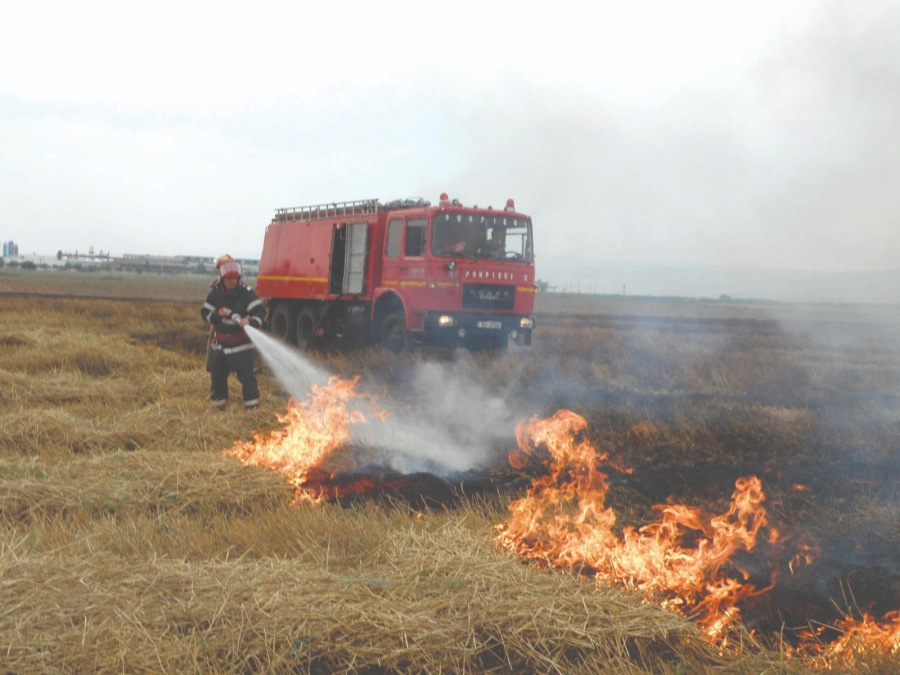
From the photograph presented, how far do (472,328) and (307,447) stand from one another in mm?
6815

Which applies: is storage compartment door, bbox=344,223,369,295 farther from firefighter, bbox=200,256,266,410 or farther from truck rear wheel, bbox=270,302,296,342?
firefighter, bbox=200,256,266,410

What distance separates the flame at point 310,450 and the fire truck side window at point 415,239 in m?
5.48

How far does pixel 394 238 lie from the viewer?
48.0ft

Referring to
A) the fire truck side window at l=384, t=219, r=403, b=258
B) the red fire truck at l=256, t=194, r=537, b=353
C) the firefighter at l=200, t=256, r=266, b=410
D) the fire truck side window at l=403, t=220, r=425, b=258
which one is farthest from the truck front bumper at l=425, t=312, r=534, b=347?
the firefighter at l=200, t=256, r=266, b=410

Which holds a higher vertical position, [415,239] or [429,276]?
[415,239]

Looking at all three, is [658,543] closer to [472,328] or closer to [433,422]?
[433,422]

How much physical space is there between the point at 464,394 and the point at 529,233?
4.27m

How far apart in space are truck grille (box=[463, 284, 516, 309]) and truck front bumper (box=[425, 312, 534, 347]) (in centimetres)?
16

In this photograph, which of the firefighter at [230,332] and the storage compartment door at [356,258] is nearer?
the firefighter at [230,332]

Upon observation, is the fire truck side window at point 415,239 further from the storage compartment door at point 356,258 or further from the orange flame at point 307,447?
the orange flame at point 307,447

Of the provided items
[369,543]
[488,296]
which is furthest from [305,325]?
[369,543]

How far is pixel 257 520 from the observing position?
554 cm

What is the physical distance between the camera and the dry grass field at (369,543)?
343 centimetres

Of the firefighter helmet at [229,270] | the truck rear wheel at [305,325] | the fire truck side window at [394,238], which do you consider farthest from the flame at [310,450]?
the truck rear wheel at [305,325]
